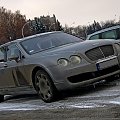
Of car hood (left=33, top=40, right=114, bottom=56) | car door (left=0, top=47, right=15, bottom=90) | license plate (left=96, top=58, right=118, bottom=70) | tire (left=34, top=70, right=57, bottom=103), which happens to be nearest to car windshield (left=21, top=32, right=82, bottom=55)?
car hood (left=33, top=40, right=114, bottom=56)

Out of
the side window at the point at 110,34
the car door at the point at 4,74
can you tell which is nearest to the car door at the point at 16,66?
the car door at the point at 4,74

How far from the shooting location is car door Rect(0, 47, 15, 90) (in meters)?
9.22

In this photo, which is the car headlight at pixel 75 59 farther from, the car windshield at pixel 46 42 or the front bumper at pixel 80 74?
the car windshield at pixel 46 42

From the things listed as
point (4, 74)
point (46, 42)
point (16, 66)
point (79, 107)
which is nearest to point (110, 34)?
point (46, 42)

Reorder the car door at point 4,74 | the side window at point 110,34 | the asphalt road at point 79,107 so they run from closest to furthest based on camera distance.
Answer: the asphalt road at point 79,107
the car door at point 4,74
the side window at point 110,34

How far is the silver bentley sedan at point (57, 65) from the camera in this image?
7762mm

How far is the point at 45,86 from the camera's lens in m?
8.06

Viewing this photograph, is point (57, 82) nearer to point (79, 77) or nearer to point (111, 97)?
point (79, 77)

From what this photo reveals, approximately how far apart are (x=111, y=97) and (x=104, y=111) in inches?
38.2

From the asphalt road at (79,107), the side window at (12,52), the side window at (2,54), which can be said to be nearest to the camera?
the asphalt road at (79,107)

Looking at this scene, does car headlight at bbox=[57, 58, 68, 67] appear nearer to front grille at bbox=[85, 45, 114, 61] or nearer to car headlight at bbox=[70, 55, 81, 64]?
car headlight at bbox=[70, 55, 81, 64]

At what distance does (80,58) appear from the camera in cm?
780

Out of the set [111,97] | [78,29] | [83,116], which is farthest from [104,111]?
[78,29]

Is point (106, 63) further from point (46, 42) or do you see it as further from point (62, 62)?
point (46, 42)
